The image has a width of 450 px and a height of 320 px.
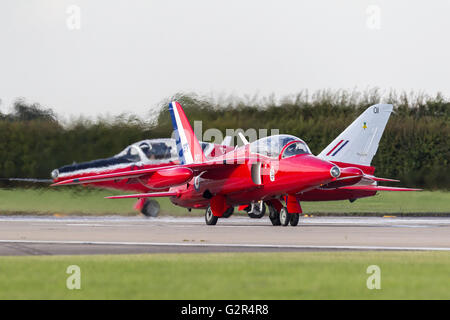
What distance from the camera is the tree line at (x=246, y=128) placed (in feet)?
93.4

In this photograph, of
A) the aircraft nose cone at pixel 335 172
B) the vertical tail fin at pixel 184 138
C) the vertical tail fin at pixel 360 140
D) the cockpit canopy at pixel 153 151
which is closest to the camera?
the aircraft nose cone at pixel 335 172

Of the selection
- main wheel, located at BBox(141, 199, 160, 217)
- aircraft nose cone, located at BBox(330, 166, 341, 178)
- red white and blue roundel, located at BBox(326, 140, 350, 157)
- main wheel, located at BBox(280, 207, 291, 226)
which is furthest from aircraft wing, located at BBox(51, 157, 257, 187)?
red white and blue roundel, located at BBox(326, 140, 350, 157)

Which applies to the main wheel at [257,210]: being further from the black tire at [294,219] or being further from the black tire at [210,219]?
the black tire at [294,219]

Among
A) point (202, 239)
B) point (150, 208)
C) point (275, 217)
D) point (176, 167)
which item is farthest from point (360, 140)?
point (202, 239)

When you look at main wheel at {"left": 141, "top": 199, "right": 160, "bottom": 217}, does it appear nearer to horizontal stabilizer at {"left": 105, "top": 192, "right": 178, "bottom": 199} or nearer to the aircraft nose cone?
horizontal stabilizer at {"left": 105, "top": 192, "right": 178, "bottom": 199}

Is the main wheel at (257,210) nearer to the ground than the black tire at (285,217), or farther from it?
nearer to the ground

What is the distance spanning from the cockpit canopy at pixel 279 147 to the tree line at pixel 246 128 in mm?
7440

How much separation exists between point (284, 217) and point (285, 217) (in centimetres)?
5

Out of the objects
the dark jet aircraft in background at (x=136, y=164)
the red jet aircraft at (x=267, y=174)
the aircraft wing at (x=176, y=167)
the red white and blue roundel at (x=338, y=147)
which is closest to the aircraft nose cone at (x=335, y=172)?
the red jet aircraft at (x=267, y=174)

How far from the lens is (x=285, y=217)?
22.8 m

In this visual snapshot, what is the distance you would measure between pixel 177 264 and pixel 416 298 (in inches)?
148

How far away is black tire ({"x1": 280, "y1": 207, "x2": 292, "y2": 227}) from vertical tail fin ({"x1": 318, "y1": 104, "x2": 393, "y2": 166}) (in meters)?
3.82

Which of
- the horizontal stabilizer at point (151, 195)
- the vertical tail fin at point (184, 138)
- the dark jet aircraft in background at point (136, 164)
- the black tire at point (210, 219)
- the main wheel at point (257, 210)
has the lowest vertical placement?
the main wheel at point (257, 210)

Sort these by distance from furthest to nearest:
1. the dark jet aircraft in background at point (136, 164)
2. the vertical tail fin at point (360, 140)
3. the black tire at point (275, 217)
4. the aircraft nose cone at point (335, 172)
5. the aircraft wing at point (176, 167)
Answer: the dark jet aircraft in background at point (136, 164) < the vertical tail fin at point (360, 140) < the black tire at point (275, 217) < the aircraft wing at point (176, 167) < the aircraft nose cone at point (335, 172)
